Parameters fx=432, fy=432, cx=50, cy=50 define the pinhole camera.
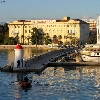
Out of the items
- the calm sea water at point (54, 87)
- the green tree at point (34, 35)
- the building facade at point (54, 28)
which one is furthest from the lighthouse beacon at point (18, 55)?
the building facade at point (54, 28)

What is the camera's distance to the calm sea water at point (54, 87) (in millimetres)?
29141

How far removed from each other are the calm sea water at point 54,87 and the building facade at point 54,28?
11521cm

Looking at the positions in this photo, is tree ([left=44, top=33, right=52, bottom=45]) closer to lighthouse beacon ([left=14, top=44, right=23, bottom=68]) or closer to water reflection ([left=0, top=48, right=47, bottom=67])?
water reflection ([left=0, top=48, right=47, bottom=67])

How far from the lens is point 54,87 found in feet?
110

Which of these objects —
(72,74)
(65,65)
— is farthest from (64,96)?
(65,65)

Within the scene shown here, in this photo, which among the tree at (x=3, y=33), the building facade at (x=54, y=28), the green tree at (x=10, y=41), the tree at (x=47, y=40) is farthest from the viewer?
the tree at (x=3, y=33)

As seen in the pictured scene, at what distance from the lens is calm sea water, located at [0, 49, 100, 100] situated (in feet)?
95.6

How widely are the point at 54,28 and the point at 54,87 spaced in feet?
417

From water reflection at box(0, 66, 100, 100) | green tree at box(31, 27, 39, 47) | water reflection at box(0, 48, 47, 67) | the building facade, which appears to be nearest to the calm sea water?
water reflection at box(0, 66, 100, 100)

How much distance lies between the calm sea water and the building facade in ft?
378

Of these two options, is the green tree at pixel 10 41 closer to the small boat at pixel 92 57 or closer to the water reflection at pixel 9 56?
the water reflection at pixel 9 56

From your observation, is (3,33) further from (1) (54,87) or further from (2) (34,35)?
(1) (54,87)

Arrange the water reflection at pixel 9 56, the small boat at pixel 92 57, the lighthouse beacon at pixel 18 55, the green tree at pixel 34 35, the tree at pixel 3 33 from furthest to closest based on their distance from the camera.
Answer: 1. the tree at pixel 3 33
2. the green tree at pixel 34 35
3. the water reflection at pixel 9 56
4. the small boat at pixel 92 57
5. the lighthouse beacon at pixel 18 55

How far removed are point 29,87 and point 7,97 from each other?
437cm
